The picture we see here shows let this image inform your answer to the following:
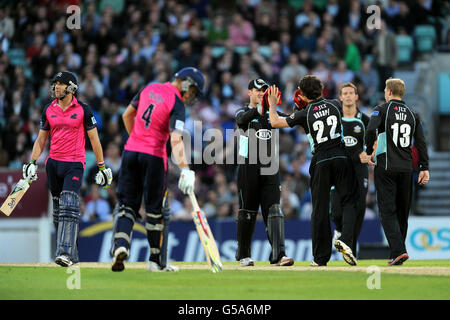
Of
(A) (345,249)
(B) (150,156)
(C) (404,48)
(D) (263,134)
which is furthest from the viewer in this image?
(C) (404,48)

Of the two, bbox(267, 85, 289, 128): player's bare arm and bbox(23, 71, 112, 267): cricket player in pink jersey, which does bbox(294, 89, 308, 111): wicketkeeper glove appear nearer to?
bbox(267, 85, 289, 128): player's bare arm

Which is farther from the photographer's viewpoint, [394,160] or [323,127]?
[394,160]

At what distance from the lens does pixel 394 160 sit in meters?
12.7

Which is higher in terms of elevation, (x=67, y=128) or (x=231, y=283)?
(x=67, y=128)

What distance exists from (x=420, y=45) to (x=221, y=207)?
8.98 meters

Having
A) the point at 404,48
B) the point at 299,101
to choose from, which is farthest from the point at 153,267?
the point at 404,48

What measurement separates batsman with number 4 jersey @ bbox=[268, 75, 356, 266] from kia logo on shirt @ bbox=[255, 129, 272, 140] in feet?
1.85

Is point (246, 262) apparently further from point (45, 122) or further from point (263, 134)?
point (45, 122)

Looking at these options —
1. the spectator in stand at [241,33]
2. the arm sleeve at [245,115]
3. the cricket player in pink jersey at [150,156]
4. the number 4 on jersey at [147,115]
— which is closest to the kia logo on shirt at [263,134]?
the arm sleeve at [245,115]

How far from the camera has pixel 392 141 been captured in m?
12.7

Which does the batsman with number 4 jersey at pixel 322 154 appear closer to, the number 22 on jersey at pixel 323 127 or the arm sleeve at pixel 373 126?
the number 22 on jersey at pixel 323 127

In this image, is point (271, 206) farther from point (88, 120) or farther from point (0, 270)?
point (0, 270)

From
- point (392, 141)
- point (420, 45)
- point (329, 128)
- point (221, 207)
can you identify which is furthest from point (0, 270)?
point (420, 45)

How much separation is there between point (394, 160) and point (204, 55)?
444 inches
